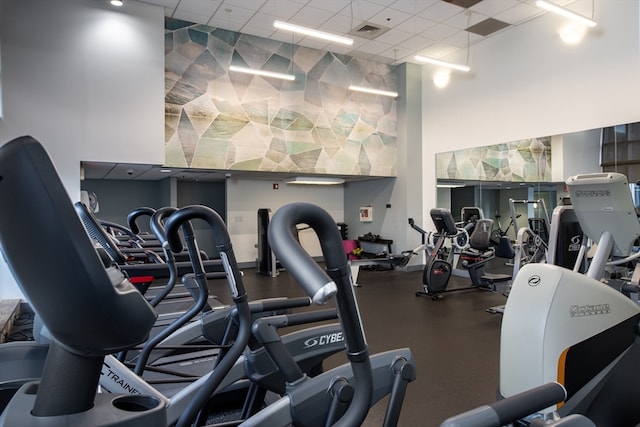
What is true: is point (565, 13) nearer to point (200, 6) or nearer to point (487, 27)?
point (487, 27)

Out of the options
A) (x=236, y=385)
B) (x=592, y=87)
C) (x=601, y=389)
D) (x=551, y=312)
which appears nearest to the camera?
(x=551, y=312)

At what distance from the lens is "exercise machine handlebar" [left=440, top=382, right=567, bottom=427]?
0.98 m

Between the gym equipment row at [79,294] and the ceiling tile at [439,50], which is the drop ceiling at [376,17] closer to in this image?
the ceiling tile at [439,50]

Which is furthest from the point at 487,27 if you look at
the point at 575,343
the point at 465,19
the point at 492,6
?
the point at 575,343

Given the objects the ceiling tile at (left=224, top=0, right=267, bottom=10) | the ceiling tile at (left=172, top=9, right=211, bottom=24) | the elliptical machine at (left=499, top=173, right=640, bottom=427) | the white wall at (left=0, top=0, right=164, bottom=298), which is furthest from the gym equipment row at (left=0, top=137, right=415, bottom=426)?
the ceiling tile at (left=172, top=9, right=211, bottom=24)

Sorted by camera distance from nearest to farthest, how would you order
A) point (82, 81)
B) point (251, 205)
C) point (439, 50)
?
point (82, 81), point (439, 50), point (251, 205)

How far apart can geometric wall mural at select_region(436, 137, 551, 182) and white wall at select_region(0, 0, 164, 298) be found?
606cm

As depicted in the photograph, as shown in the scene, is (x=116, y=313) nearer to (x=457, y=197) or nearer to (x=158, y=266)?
(x=158, y=266)

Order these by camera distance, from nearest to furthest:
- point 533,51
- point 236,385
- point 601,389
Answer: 1. point 601,389
2. point 236,385
3. point 533,51

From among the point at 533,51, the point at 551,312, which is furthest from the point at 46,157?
the point at 533,51

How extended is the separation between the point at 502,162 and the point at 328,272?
7.83 meters

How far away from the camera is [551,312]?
1673 mm

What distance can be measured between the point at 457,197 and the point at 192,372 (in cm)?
735

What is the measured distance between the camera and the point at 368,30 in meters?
7.70
